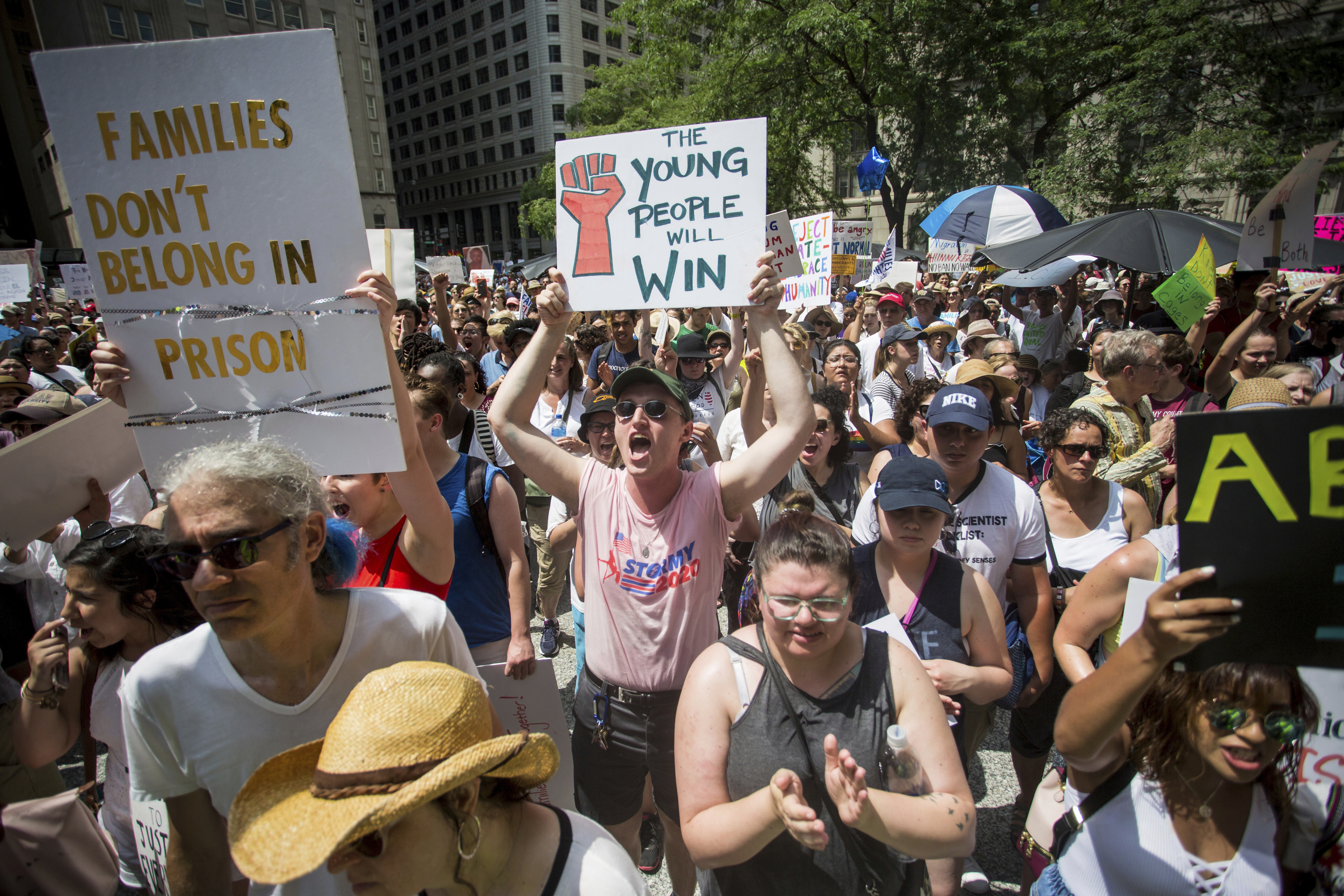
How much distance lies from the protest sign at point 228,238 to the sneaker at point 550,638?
2.85 m

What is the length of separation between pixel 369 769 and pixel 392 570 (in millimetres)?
1239

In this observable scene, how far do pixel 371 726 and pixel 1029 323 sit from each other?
9.20 metres

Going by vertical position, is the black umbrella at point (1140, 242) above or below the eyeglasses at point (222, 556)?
above

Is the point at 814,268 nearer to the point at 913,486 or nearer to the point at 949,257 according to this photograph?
the point at 913,486

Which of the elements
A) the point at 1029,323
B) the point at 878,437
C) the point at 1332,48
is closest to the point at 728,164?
the point at 878,437

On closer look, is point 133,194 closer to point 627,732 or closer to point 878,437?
point 627,732

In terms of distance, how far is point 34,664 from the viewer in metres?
2.00

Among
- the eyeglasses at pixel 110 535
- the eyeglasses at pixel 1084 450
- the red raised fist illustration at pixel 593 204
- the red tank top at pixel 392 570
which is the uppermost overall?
the red raised fist illustration at pixel 593 204

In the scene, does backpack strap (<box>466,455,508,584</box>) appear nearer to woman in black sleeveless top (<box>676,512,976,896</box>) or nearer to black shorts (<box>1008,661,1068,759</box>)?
woman in black sleeveless top (<box>676,512,976,896</box>)

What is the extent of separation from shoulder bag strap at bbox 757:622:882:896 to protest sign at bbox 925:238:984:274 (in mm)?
11050

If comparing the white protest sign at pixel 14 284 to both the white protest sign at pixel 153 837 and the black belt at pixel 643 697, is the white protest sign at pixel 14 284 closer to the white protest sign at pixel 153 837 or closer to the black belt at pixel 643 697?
the white protest sign at pixel 153 837

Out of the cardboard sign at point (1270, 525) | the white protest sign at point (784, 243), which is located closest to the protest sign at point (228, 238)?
the cardboard sign at point (1270, 525)

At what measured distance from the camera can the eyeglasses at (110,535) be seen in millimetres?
2029

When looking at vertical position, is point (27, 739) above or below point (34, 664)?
below
